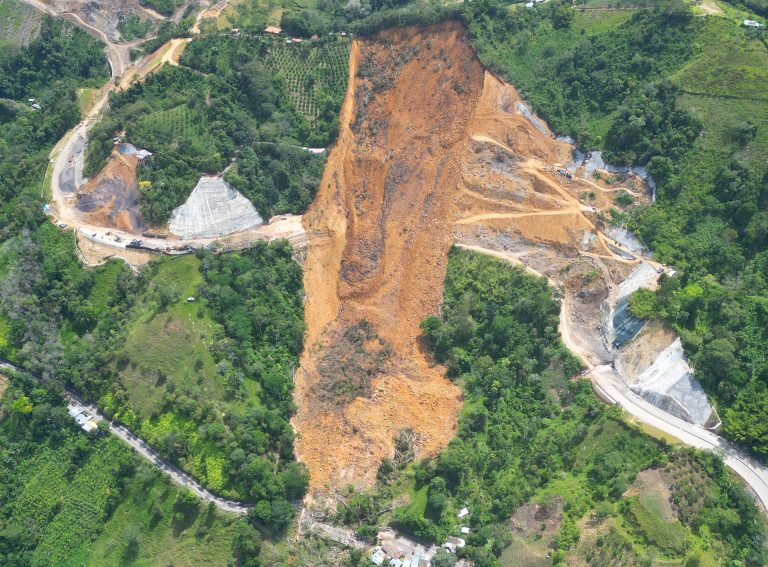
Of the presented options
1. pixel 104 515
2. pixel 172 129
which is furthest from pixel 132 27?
pixel 104 515

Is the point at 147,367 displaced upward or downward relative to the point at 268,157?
downward

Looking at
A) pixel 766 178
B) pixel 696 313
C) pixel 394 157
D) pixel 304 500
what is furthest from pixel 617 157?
pixel 304 500

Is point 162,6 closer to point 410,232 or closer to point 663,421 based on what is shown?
point 410,232

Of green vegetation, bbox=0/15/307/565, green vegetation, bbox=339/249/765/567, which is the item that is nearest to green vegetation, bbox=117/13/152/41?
green vegetation, bbox=0/15/307/565

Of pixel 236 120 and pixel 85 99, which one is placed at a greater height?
pixel 236 120

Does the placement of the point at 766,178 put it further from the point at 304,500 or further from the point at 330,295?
the point at 304,500
